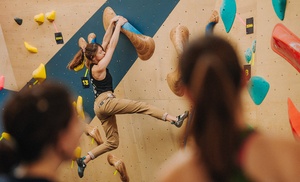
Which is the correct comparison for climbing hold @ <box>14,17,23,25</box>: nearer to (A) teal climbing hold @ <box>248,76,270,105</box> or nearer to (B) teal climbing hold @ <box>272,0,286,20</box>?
(A) teal climbing hold @ <box>248,76,270,105</box>

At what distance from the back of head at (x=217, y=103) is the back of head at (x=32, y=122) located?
47 centimetres

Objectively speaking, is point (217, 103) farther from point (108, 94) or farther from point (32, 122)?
point (108, 94)

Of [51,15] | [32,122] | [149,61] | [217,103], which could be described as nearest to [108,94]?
[149,61]

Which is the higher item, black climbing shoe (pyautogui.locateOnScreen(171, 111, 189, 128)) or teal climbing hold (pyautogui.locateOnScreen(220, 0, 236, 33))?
teal climbing hold (pyautogui.locateOnScreen(220, 0, 236, 33))

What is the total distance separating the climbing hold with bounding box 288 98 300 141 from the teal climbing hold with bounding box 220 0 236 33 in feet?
2.46

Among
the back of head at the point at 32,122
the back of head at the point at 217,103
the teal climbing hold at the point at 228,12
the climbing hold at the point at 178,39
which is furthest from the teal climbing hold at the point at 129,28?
the back of head at the point at 217,103

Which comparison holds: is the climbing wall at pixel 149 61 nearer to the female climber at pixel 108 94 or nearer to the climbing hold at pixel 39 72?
the climbing hold at pixel 39 72

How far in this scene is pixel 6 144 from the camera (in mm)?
1046

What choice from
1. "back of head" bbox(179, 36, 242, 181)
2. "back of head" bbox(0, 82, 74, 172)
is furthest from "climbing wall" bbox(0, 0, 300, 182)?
"back of head" bbox(179, 36, 242, 181)

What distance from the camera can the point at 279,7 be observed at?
2.36 m

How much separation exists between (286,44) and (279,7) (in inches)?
10.3

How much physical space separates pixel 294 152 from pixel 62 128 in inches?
26.0

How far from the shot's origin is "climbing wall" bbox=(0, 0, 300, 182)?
2.51 m

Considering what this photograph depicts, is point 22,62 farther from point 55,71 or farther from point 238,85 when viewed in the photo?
point 238,85
